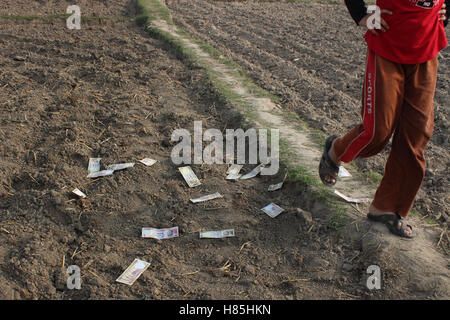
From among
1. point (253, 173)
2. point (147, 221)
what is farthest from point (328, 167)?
point (147, 221)

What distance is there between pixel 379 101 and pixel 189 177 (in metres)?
1.80

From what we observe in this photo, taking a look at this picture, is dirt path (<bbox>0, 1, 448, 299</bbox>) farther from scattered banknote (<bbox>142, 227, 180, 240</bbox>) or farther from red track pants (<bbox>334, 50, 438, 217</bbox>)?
red track pants (<bbox>334, 50, 438, 217</bbox>)

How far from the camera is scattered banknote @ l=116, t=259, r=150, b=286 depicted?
9.79 ft

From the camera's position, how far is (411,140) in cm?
301

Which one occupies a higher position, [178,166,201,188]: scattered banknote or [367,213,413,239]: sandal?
[367,213,413,239]: sandal

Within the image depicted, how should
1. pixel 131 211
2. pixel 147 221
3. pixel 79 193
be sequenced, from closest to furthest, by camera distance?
pixel 147 221 < pixel 131 211 < pixel 79 193

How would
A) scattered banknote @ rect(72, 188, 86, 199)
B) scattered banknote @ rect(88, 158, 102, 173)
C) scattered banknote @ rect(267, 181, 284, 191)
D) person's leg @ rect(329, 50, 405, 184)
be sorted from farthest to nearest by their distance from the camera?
scattered banknote @ rect(88, 158, 102, 173) → scattered banknote @ rect(267, 181, 284, 191) → scattered banknote @ rect(72, 188, 86, 199) → person's leg @ rect(329, 50, 405, 184)

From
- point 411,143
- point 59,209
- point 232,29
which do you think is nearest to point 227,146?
point 59,209

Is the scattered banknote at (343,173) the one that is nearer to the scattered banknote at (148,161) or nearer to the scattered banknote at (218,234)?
the scattered banknote at (218,234)

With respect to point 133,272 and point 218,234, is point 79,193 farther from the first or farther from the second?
point 218,234

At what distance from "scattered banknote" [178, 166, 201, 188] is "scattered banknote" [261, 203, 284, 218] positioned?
0.66 m

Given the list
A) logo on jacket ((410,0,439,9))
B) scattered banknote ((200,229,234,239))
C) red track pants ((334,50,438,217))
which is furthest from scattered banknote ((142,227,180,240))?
logo on jacket ((410,0,439,9))

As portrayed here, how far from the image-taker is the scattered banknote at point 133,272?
2983 mm

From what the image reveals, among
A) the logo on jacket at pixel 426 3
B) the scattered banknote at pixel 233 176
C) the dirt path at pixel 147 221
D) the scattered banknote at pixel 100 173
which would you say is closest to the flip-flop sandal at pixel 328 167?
the dirt path at pixel 147 221
